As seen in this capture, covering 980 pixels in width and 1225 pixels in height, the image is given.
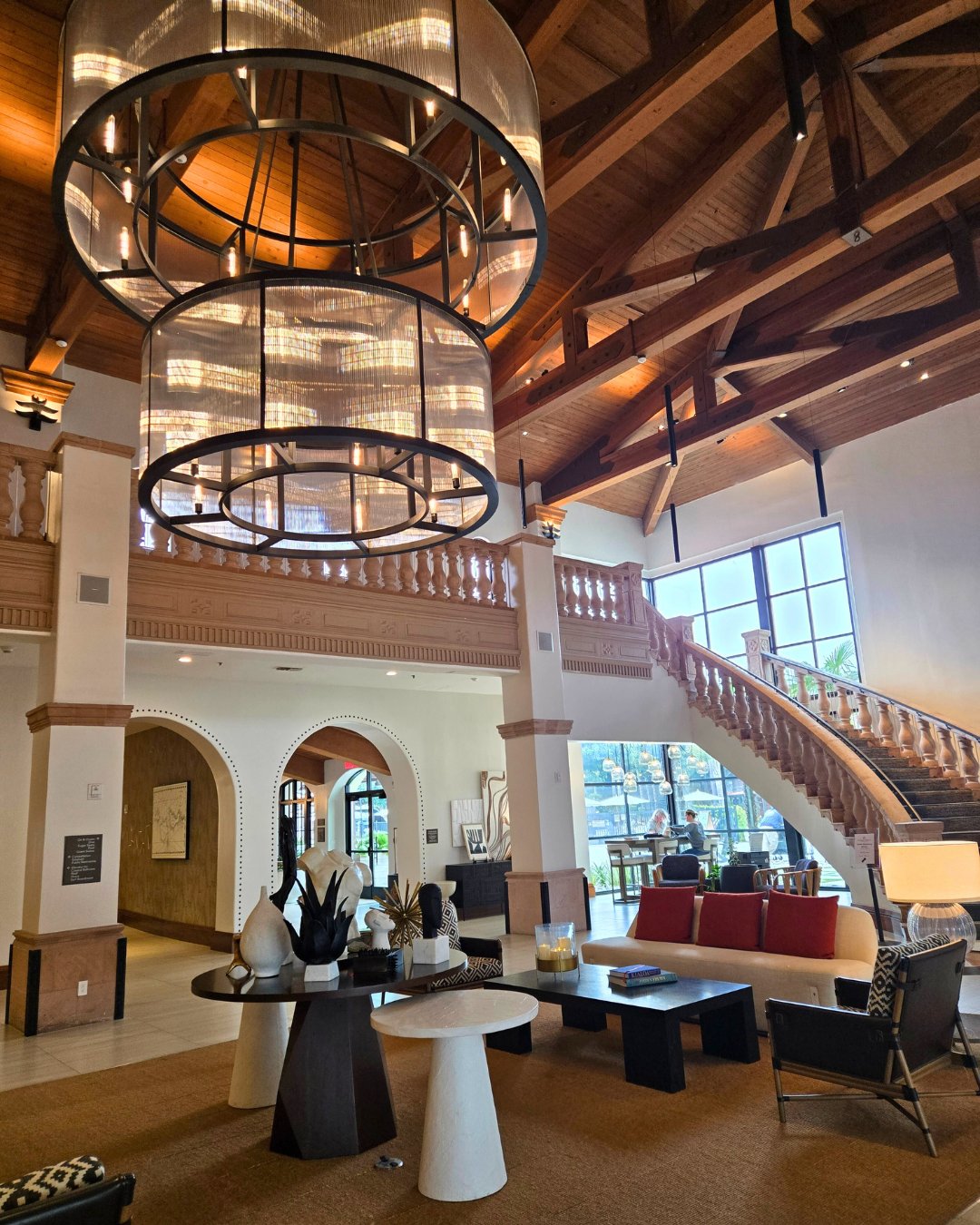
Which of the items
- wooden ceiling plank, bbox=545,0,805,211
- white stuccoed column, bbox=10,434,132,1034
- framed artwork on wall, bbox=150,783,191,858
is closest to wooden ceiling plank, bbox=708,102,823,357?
wooden ceiling plank, bbox=545,0,805,211

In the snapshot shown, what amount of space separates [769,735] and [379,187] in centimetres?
767

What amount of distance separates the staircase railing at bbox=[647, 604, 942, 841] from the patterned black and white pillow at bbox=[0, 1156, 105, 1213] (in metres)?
7.97

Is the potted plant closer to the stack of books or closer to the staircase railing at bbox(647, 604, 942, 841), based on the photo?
the stack of books

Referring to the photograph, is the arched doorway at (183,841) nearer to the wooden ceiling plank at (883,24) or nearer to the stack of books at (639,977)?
the stack of books at (639,977)

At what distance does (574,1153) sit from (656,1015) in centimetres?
90

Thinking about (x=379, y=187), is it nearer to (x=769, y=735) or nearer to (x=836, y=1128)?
(x=769, y=735)

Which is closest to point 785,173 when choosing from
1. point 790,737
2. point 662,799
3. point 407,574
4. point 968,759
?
point 407,574

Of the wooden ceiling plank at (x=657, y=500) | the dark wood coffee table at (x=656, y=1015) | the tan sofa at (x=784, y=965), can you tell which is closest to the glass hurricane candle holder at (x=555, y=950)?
the dark wood coffee table at (x=656, y=1015)

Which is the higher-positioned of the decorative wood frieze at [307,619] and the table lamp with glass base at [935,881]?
the decorative wood frieze at [307,619]

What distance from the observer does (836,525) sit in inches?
556

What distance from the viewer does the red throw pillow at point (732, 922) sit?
5.77 m

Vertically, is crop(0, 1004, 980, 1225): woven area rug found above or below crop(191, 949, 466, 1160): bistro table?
below

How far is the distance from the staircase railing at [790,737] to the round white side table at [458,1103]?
628cm

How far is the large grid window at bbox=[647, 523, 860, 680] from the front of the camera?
13992mm
